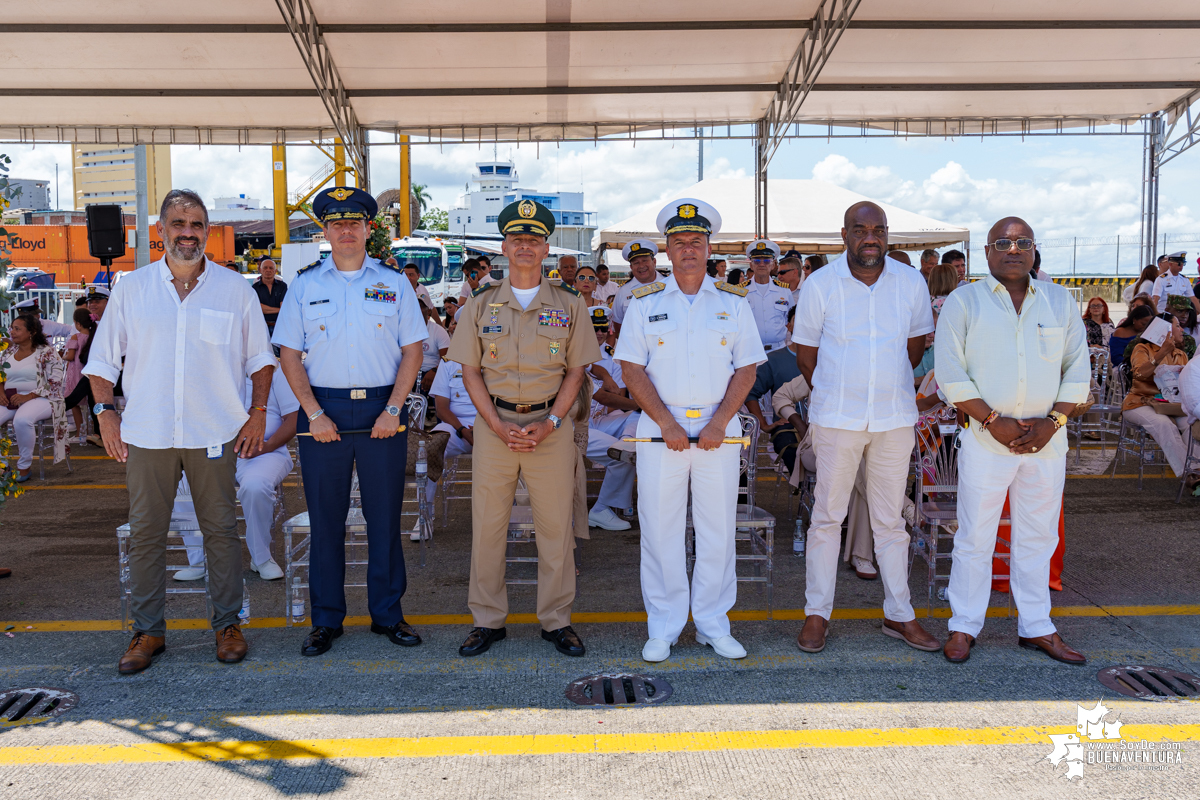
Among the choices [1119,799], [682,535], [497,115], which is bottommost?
[1119,799]

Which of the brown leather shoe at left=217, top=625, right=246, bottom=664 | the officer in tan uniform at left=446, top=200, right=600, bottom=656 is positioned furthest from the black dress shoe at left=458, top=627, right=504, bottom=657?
the brown leather shoe at left=217, top=625, right=246, bottom=664

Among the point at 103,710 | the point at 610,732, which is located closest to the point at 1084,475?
the point at 610,732

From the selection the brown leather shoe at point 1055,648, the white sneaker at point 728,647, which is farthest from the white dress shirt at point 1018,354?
the white sneaker at point 728,647

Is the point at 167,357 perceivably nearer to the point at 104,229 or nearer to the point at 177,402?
the point at 177,402

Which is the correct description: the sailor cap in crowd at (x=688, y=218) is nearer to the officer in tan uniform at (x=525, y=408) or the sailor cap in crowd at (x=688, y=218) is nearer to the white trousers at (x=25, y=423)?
the officer in tan uniform at (x=525, y=408)

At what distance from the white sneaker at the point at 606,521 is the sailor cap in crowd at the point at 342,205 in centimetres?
284

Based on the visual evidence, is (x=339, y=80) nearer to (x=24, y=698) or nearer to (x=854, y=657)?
(x=24, y=698)

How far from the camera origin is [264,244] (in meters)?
38.7

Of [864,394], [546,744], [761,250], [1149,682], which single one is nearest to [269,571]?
[546,744]

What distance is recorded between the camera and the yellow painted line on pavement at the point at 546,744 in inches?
121

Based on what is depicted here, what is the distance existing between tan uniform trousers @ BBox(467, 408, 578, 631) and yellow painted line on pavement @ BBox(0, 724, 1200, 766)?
0.85 metres

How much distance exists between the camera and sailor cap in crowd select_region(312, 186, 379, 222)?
3941mm

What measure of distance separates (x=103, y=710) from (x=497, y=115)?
9.98 m

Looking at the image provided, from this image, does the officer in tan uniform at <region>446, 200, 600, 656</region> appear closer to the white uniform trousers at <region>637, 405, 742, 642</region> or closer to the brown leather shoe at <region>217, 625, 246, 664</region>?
the white uniform trousers at <region>637, 405, 742, 642</region>
